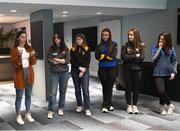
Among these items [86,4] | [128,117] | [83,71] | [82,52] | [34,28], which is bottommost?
[128,117]

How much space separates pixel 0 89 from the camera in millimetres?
6867

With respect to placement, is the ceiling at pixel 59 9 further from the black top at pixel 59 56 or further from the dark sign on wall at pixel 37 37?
the black top at pixel 59 56

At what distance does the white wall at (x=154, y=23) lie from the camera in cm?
595

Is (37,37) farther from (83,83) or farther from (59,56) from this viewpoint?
(83,83)

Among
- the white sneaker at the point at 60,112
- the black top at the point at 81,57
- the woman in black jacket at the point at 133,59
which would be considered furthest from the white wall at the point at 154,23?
the white sneaker at the point at 60,112

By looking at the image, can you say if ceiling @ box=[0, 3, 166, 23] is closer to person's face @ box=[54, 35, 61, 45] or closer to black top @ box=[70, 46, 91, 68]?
person's face @ box=[54, 35, 61, 45]

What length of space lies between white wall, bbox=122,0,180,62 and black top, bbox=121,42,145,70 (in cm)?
210

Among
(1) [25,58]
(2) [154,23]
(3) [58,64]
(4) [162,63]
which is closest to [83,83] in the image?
(3) [58,64]

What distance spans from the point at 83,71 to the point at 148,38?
318 cm

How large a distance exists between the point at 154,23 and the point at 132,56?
2658mm

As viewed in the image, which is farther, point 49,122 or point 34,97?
point 34,97

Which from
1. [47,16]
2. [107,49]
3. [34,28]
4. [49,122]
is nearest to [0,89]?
[34,28]

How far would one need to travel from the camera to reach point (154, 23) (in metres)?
6.48

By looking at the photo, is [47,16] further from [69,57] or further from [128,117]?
[128,117]
